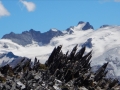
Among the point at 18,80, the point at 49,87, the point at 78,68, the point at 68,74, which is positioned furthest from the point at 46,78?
the point at 78,68

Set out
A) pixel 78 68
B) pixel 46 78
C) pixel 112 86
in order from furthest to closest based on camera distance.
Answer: pixel 112 86 → pixel 78 68 → pixel 46 78

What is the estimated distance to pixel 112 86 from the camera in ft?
259

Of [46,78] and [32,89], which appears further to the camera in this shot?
[46,78]

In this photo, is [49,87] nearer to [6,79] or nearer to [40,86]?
[40,86]

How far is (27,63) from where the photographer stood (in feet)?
209

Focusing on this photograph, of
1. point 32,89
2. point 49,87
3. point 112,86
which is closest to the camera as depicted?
point 32,89

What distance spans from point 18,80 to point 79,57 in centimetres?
3638

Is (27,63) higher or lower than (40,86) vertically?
higher

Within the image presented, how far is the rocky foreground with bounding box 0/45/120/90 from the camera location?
45.1 meters

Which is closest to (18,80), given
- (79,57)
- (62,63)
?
(62,63)

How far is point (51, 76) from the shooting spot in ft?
178

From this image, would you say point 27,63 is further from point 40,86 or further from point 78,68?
point 40,86

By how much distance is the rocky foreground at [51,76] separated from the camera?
148 ft

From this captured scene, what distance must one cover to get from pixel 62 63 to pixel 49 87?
2066 centimetres
